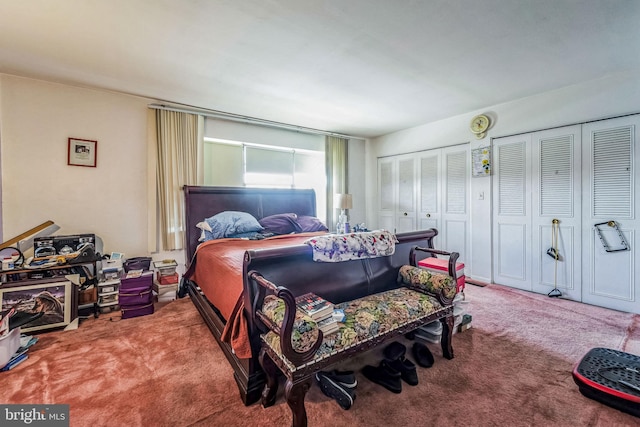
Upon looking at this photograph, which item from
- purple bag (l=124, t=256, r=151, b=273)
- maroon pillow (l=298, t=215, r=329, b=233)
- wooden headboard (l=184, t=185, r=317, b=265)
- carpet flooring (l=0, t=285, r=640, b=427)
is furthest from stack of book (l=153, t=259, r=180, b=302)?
maroon pillow (l=298, t=215, r=329, b=233)

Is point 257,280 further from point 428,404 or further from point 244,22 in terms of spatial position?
point 244,22

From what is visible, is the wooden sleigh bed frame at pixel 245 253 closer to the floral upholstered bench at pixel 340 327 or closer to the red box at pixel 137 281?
the floral upholstered bench at pixel 340 327

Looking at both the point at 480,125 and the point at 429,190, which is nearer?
the point at 480,125

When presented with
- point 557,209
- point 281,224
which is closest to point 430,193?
point 557,209

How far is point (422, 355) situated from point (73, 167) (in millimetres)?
3946

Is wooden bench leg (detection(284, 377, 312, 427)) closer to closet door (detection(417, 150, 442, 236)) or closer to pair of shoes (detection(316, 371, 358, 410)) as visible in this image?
pair of shoes (detection(316, 371, 358, 410))

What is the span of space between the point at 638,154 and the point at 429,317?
2.93 meters

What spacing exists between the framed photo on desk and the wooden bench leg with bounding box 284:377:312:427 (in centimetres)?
252

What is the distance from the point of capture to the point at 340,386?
162 centimetres

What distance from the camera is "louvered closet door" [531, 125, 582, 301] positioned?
10.3ft

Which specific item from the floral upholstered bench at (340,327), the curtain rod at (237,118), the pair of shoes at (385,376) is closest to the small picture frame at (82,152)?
the curtain rod at (237,118)

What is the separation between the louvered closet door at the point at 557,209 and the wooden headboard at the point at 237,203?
10.2ft

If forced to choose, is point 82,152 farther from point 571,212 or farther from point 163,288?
point 571,212

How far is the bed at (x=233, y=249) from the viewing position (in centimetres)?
166
